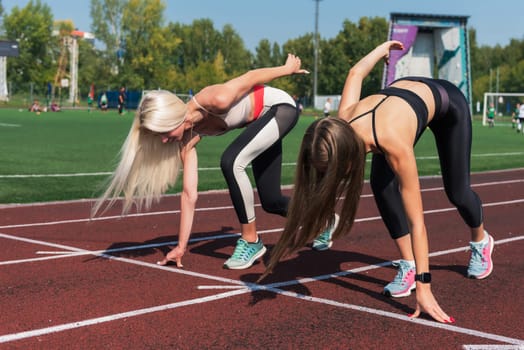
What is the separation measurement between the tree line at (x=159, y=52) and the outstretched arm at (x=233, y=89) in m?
85.1

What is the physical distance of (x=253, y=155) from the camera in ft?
20.5

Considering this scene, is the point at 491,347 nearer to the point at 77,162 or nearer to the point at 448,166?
the point at 448,166

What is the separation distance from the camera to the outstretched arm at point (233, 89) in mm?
5785

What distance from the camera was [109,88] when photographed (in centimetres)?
10012

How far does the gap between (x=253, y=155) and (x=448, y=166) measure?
5.67 ft

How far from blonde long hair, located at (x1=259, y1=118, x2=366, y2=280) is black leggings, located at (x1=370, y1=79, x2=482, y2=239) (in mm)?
805

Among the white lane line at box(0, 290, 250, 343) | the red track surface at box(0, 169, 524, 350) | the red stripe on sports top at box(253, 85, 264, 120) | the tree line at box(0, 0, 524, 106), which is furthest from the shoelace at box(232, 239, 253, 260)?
the tree line at box(0, 0, 524, 106)

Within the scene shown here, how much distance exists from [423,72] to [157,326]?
5385 cm

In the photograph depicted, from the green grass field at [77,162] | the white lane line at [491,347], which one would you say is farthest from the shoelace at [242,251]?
the green grass field at [77,162]

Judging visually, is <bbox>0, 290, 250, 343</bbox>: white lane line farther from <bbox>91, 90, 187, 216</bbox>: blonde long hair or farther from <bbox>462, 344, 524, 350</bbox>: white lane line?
<bbox>462, 344, 524, 350</bbox>: white lane line

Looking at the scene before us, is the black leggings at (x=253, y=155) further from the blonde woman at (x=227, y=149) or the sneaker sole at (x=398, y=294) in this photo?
the sneaker sole at (x=398, y=294)

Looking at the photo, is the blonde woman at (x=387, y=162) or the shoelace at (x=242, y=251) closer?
the blonde woman at (x=387, y=162)

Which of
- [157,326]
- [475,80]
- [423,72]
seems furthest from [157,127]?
[475,80]

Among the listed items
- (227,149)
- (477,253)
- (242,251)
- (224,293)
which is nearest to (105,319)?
(224,293)
